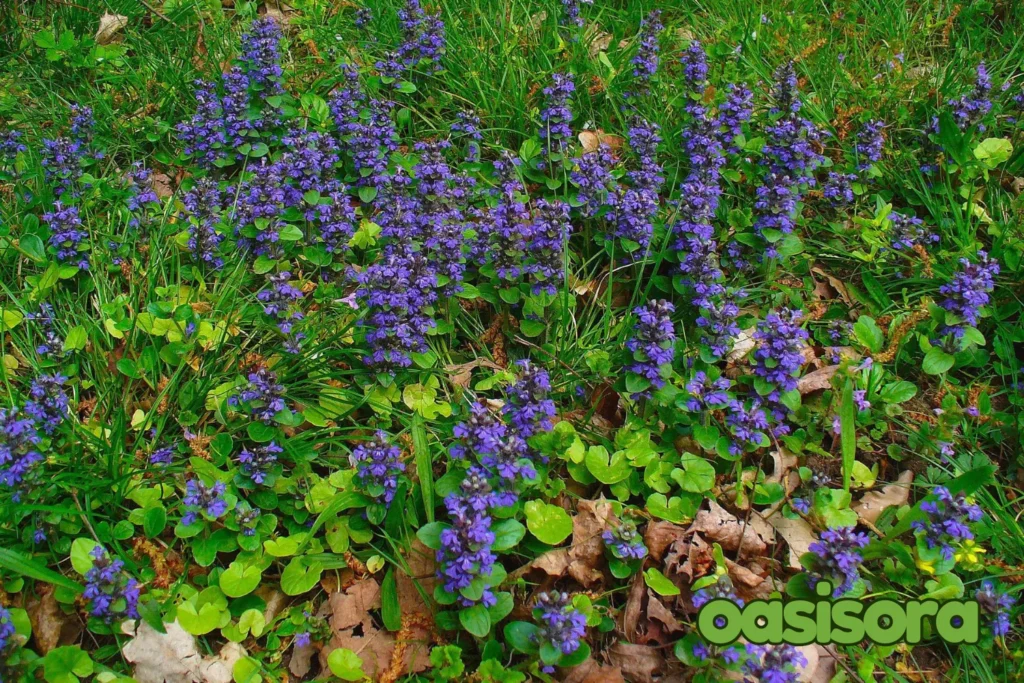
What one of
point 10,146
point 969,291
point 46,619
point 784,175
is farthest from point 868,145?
point 10,146

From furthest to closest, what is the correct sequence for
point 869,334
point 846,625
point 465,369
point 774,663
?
point 465,369 → point 869,334 → point 846,625 → point 774,663

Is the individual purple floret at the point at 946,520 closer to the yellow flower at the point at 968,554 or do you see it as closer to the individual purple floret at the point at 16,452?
the yellow flower at the point at 968,554

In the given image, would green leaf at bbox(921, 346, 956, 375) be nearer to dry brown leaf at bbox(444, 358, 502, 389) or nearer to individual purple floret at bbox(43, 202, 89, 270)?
dry brown leaf at bbox(444, 358, 502, 389)

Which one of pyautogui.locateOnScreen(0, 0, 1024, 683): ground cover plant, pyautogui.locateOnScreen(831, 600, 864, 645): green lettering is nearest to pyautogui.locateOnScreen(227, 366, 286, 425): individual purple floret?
pyautogui.locateOnScreen(0, 0, 1024, 683): ground cover plant

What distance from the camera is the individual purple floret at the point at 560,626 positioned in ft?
7.55

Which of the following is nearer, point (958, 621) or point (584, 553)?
point (958, 621)

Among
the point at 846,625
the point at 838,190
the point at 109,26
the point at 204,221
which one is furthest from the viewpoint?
the point at 109,26

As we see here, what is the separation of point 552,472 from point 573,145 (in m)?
1.83

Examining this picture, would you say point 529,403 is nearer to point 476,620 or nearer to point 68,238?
point 476,620

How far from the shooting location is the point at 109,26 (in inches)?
194

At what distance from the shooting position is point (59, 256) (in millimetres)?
3412

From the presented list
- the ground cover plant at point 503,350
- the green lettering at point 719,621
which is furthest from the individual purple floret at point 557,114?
the green lettering at point 719,621

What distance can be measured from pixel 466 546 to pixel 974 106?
11.0 ft

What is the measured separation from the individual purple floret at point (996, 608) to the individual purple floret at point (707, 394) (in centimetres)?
101
